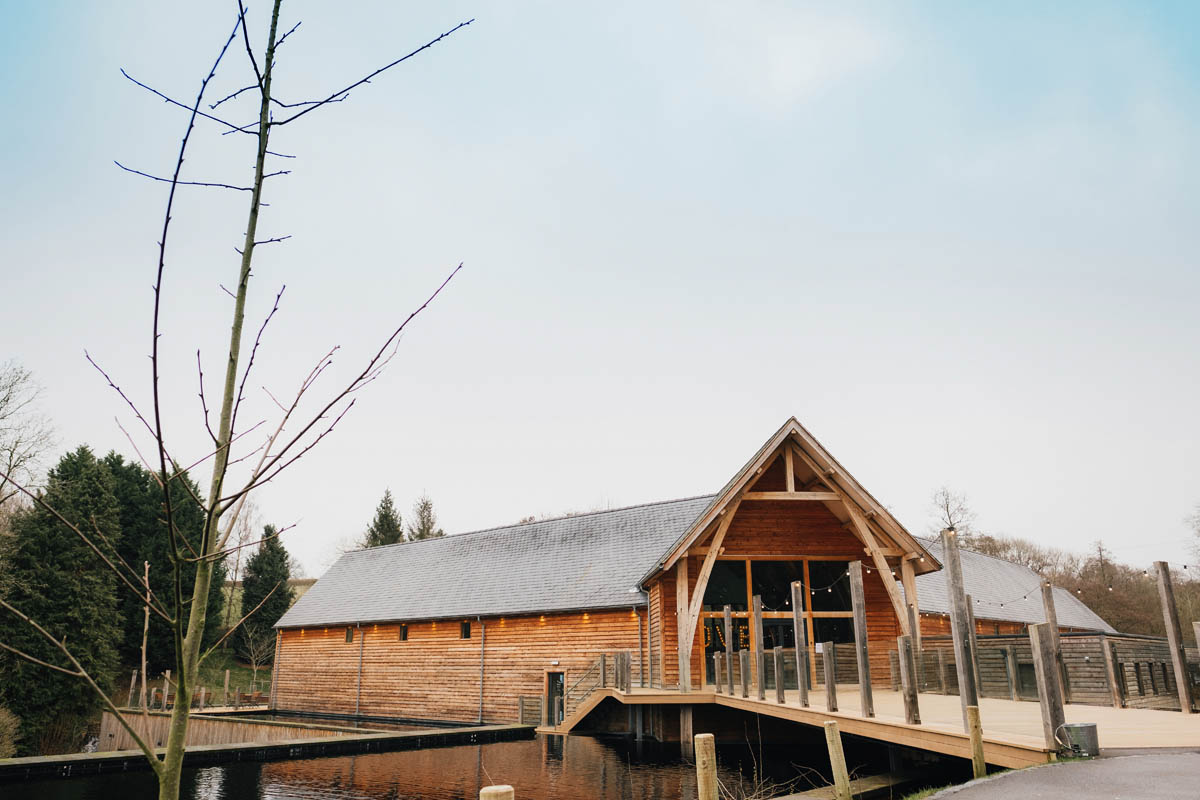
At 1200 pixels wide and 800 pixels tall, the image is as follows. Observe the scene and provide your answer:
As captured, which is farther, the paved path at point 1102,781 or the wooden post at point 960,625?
the wooden post at point 960,625

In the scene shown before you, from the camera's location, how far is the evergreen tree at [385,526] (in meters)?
54.5

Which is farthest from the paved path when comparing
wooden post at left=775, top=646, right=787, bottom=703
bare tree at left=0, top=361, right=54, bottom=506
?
bare tree at left=0, top=361, right=54, bottom=506

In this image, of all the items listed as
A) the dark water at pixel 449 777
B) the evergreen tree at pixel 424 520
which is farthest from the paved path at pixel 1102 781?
the evergreen tree at pixel 424 520

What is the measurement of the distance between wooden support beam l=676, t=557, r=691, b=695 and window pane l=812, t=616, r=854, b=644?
3510 millimetres

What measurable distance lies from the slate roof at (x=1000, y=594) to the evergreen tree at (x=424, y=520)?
1511 inches

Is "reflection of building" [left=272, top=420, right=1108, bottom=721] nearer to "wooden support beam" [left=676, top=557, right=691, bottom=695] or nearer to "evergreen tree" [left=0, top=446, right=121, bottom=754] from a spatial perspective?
"wooden support beam" [left=676, top=557, right=691, bottom=695]

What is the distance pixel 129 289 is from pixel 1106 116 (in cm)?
5758

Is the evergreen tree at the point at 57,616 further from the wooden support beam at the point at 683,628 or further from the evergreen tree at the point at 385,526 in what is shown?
the evergreen tree at the point at 385,526

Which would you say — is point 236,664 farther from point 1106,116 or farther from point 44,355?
point 1106,116

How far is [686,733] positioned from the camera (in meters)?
16.1

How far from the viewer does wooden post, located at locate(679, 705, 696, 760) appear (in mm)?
15633

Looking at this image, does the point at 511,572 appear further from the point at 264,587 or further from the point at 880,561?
the point at 264,587

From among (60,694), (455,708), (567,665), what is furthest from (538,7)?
(60,694)

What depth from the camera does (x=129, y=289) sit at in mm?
1957
